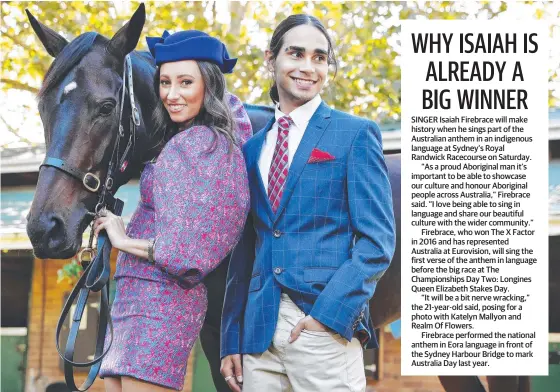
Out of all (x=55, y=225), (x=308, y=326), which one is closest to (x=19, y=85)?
(x=55, y=225)

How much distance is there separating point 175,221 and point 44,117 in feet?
2.52

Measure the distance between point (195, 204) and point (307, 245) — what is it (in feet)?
1.10

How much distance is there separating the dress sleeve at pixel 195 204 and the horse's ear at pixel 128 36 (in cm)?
66

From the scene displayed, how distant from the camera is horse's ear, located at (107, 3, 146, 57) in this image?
105 inches

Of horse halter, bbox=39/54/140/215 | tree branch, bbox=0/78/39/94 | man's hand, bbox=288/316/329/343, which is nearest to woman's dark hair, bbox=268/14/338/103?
horse halter, bbox=39/54/140/215

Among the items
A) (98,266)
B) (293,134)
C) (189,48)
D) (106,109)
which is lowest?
(98,266)

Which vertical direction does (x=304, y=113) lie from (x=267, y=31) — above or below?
below

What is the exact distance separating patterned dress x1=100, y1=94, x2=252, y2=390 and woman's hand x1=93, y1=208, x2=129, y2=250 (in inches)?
2.7

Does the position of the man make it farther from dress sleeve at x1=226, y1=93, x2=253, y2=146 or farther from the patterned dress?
dress sleeve at x1=226, y1=93, x2=253, y2=146

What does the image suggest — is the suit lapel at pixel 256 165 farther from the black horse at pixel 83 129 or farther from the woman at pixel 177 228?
the black horse at pixel 83 129

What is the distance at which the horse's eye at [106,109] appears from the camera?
2.52m

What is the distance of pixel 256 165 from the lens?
7.64 ft

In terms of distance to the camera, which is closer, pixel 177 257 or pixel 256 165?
pixel 177 257

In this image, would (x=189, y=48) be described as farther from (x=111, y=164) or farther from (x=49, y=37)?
(x=49, y=37)
